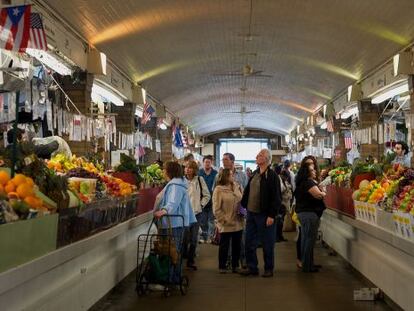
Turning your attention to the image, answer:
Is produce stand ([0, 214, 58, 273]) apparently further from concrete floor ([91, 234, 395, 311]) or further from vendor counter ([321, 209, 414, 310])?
vendor counter ([321, 209, 414, 310])

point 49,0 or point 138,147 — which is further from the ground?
point 49,0

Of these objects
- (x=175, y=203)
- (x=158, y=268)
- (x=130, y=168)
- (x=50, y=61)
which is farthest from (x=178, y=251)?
(x=50, y=61)

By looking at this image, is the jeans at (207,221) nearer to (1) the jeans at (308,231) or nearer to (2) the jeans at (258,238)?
(2) the jeans at (258,238)

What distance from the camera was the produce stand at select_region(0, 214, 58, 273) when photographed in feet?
13.5

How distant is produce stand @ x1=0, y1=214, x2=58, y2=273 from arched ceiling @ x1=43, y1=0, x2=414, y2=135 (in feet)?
14.6

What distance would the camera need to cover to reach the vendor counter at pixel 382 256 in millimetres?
6129

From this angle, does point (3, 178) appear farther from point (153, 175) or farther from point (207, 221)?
point (153, 175)

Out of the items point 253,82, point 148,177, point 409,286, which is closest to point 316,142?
point 253,82

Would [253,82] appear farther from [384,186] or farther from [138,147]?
[384,186]

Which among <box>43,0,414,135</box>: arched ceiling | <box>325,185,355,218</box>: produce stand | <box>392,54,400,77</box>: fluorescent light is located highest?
<box>43,0,414,135</box>: arched ceiling

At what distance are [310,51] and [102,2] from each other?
616 cm

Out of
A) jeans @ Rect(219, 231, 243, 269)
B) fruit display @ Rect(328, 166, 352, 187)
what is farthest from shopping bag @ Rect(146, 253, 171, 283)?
fruit display @ Rect(328, 166, 352, 187)

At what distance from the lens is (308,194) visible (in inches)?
359

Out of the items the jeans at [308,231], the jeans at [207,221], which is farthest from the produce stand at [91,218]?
the jeans at [308,231]
